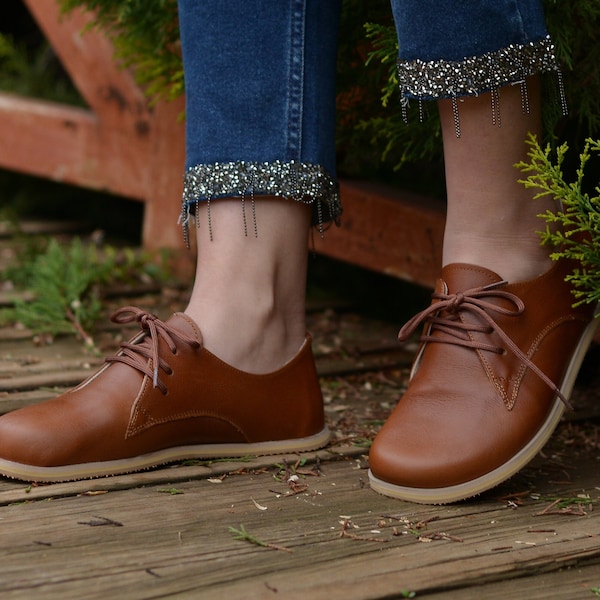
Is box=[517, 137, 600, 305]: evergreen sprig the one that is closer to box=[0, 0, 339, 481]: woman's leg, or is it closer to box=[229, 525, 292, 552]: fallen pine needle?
box=[0, 0, 339, 481]: woman's leg

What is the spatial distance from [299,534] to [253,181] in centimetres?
52

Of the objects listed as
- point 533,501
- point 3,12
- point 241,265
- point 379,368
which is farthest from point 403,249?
point 3,12

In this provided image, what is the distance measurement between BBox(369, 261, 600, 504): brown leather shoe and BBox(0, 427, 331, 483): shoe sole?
189mm

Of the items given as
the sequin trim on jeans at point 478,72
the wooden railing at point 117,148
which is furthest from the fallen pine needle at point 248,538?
the wooden railing at point 117,148

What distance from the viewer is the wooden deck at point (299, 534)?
92cm

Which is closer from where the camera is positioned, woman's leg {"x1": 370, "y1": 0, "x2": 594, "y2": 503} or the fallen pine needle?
the fallen pine needle

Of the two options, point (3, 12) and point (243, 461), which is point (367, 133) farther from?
point (3, 12)

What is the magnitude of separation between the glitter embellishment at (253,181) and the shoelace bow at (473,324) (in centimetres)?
25

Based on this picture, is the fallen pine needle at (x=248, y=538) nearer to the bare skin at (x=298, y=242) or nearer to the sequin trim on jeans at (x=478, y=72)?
the bare skin at (x=298, y=242)

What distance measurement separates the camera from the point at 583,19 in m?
1.32

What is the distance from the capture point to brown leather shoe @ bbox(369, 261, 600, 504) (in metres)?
1.14

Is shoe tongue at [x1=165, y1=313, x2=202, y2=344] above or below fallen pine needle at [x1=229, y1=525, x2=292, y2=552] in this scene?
above

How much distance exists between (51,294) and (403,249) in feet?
2.57

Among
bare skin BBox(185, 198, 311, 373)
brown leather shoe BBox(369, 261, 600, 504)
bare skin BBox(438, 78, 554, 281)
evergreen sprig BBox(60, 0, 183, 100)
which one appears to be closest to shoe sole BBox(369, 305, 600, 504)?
brown leather shoe BBox(369, 261, 600, 504)
